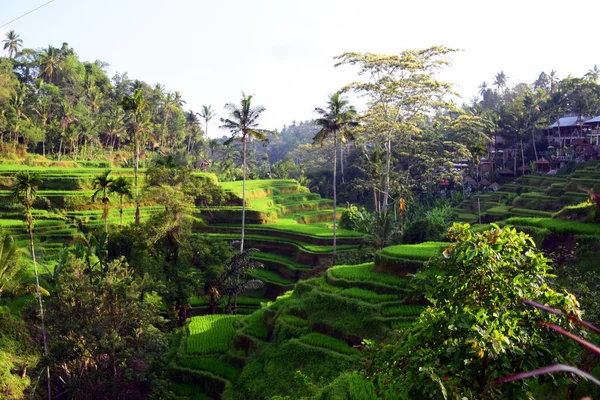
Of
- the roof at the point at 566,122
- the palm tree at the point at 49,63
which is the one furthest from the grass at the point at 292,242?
the palm tree at the point at 49,63

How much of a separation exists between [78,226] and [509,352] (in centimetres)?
3125

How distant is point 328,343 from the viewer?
16.3 meters

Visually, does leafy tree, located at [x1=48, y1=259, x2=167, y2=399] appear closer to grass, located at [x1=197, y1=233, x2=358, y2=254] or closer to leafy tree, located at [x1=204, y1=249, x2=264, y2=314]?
leafy tree, located at [x1=204, y1=249, x2=264, y2=314]

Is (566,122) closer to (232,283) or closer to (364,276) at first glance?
(232,283)

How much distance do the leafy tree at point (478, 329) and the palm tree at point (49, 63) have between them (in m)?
64.9

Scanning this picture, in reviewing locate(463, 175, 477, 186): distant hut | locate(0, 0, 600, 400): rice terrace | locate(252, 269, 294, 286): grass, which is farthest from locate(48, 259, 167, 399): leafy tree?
locate(463, 175, 477, 186): distant hut

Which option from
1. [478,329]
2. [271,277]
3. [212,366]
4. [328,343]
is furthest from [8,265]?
[478,329]

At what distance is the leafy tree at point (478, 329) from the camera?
5277 mm

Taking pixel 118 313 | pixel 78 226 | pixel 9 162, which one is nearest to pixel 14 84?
pixel 9 162

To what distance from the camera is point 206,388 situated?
1806 centimetres

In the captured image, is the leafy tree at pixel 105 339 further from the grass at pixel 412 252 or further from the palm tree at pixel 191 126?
the palm tree at pixel 191 126

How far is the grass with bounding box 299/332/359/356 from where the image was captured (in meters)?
15.9

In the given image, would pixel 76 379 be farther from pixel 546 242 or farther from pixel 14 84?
pixel 14 84

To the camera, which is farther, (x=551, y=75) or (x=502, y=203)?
(x=551, y=75)
